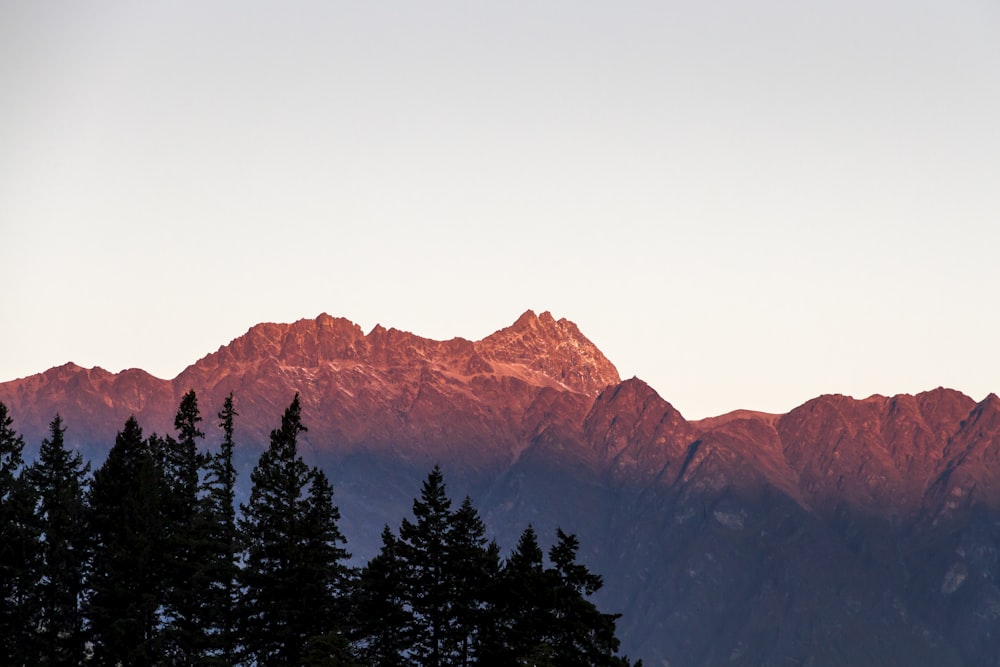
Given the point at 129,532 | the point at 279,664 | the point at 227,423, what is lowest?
the point at 279,664

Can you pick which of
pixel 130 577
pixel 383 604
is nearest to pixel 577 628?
pixel 383 604

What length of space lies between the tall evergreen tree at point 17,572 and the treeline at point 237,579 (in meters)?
0.08

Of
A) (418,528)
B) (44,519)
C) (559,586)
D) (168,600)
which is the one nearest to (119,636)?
(168,600)

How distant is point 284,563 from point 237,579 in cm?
299

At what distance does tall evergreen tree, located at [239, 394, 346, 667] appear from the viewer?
105 metres

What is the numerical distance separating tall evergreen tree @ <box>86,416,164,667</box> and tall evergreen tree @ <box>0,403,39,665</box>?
3.69m

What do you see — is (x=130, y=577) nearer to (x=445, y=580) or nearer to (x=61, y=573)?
(x=61, y=573)

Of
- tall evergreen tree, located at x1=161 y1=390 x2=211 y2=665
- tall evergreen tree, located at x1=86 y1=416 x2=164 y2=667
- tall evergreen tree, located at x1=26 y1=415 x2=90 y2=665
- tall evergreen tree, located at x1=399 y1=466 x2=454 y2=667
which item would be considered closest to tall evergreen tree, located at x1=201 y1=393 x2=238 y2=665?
tall evergreen tree, located at x1=161 y1=390 x2=211 y2=665

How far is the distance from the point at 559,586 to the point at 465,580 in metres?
8.41

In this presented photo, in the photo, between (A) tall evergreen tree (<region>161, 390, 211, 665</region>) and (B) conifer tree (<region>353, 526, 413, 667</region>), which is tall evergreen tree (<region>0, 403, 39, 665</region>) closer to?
(A) tall evergreen tree (<region>161, 390, 211, 665</region>)

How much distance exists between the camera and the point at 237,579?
348 feet

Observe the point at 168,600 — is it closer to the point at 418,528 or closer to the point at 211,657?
the point at 211,657

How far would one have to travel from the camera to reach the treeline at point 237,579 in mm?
102375

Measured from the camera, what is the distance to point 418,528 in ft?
346
